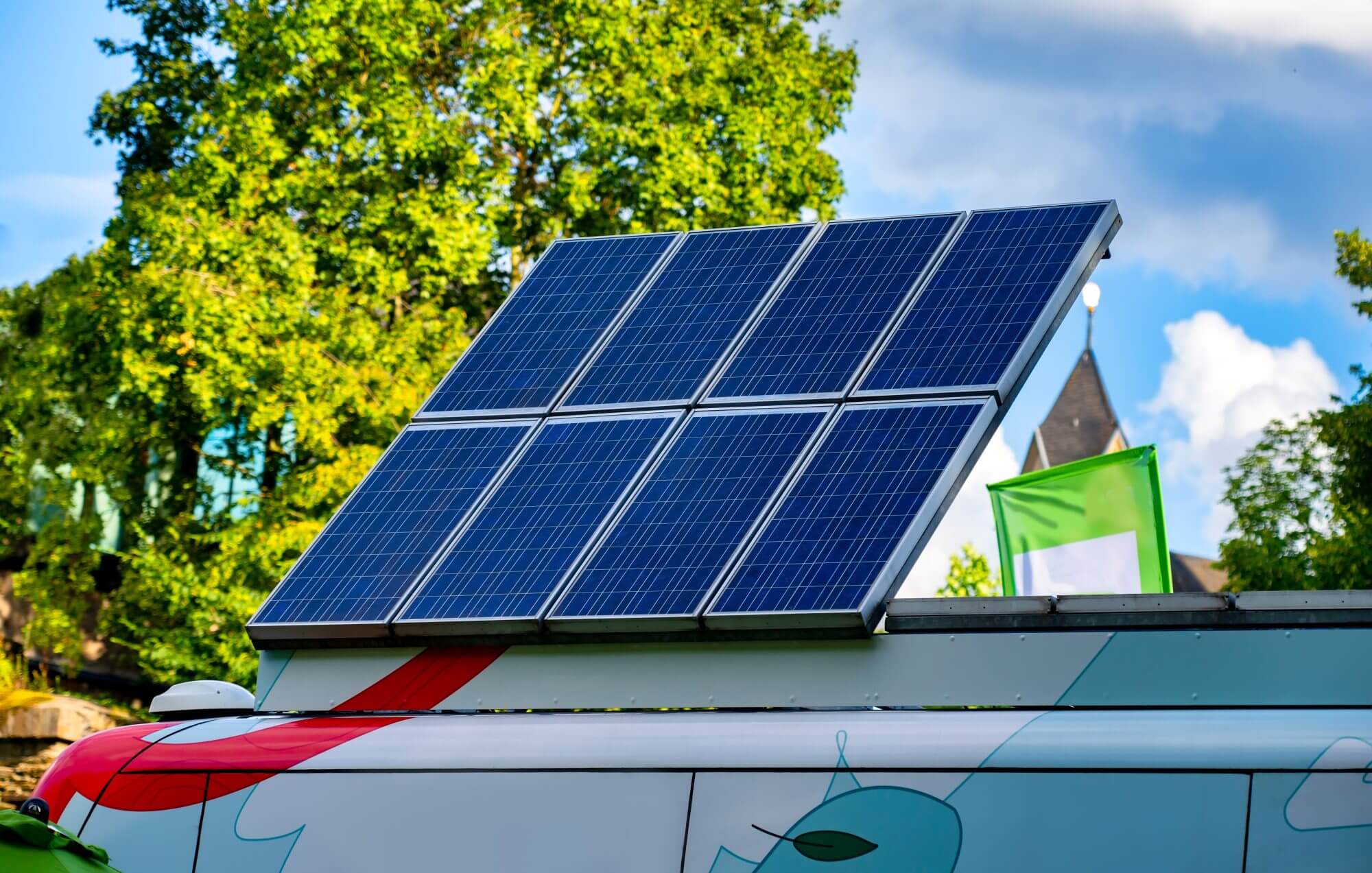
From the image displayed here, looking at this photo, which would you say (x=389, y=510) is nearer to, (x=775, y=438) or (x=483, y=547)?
(x=483, y=547)

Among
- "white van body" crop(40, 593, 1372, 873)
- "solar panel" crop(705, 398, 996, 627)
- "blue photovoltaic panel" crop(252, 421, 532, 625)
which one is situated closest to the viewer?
"white van body" crop(40, 593, 1372, 873)

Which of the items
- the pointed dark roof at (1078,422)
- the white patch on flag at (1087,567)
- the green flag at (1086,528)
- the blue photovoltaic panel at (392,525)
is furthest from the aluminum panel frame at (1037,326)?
the pointed dark roof at (1078,422)

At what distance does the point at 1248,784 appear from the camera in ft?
16.0

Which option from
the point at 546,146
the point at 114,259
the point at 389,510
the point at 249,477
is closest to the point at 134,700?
the point at 249,477

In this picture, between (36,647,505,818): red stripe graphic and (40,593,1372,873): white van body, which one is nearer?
(40,593,1372,873): white van body

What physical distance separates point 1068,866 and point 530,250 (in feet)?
81.7

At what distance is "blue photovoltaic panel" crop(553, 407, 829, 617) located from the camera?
6.47m

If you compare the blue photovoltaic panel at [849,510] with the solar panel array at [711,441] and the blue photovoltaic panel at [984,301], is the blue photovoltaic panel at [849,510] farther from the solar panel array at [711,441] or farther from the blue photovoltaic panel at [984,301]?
the blue photovoltaic panel at [984,301]

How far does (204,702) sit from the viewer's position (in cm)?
723

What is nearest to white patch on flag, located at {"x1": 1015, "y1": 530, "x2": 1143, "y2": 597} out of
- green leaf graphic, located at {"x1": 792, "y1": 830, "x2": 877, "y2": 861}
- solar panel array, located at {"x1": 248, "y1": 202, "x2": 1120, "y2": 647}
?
solar panel array, located at {"x1": 248, "y1": 202, "x2": 1120, "y2": 647}

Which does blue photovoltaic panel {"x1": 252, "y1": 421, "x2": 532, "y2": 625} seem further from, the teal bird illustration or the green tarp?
the teal bird illustration

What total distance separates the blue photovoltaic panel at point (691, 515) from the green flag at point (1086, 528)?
19.1ft

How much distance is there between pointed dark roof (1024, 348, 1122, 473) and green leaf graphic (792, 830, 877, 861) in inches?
3394

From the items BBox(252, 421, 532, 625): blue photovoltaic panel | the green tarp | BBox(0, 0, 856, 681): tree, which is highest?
BBox(0, 0, 856, 681): tree
